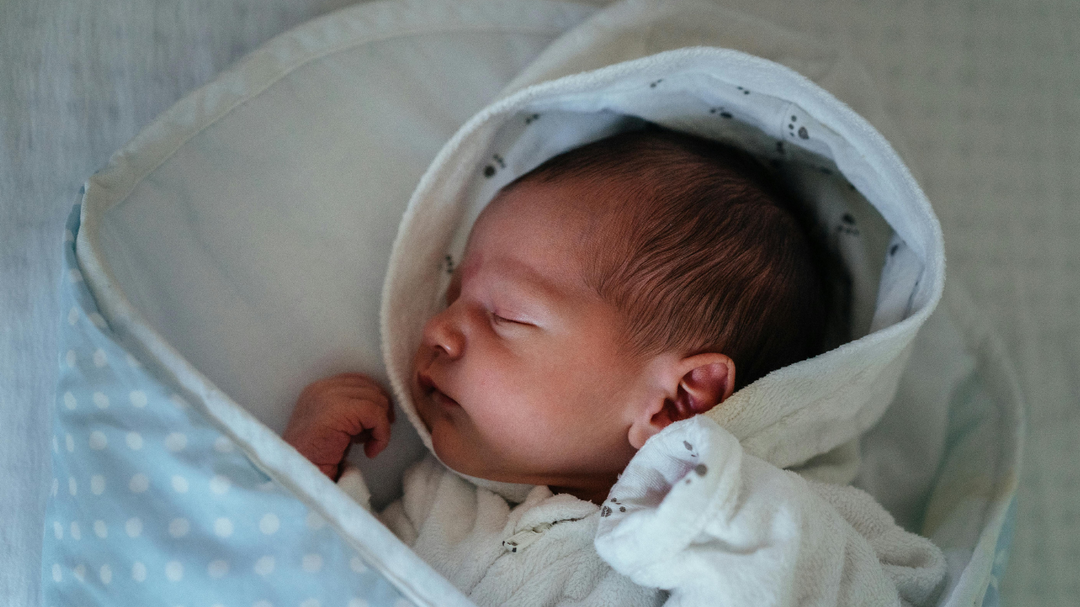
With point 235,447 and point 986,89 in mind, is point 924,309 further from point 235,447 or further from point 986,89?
point 235,447

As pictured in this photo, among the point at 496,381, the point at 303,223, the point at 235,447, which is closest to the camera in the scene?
the point at 235,447

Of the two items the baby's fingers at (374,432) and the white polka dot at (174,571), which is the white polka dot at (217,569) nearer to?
the white polka dot at (174,571)

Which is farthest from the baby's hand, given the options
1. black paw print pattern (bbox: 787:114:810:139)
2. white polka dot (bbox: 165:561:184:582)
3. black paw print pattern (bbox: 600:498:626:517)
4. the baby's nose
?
black paw print pattern (bbox: 787:114:810:139)

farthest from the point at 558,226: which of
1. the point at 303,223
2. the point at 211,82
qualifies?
the point at 211,82

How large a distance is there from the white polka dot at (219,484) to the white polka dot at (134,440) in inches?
3.5

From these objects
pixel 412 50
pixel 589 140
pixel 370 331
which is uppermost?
pixel 412 50

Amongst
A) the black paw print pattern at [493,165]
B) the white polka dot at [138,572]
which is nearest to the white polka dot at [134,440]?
the white polka dot at [138,572]

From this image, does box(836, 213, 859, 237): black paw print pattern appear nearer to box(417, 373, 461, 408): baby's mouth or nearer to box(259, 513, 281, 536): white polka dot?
box(417, 373, 461, 408): baby's mouth

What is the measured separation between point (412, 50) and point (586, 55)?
24cm

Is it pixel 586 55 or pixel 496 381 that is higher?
pixel 586 55

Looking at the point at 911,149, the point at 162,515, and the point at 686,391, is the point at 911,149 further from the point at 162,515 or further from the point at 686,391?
the point at 162,515

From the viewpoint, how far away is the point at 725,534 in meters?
0.67

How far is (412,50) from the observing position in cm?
106

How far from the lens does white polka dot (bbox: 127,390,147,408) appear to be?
0.72m
